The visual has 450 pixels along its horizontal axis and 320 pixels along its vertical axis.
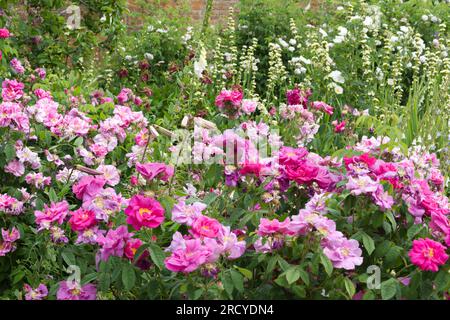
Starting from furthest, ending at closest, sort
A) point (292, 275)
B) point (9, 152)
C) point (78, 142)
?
1. point (78, 142)
2. point (9, 152)
3. point (292, 275)

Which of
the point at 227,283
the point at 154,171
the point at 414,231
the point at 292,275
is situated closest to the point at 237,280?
the point at 227,283

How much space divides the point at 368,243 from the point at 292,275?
9.0 inches

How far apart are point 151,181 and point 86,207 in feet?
0.60

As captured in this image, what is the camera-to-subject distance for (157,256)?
5.77 feet

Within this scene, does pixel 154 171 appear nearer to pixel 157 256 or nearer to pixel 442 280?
pixel 157 256

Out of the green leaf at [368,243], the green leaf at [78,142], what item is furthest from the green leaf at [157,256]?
the green leaf at [78,142]

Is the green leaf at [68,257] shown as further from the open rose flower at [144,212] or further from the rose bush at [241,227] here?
the open rose flower at [144,212]

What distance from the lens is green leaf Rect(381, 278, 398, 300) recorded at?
66.3 inches

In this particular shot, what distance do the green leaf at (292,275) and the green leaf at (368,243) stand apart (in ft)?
0.63

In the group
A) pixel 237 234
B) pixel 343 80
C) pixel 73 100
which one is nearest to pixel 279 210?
pixel 237 234

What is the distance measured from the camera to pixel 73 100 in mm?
3322

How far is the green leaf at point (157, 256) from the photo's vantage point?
1.75m

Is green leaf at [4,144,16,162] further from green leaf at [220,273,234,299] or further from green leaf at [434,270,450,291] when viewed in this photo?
green leaf at [434,270,450,291]
